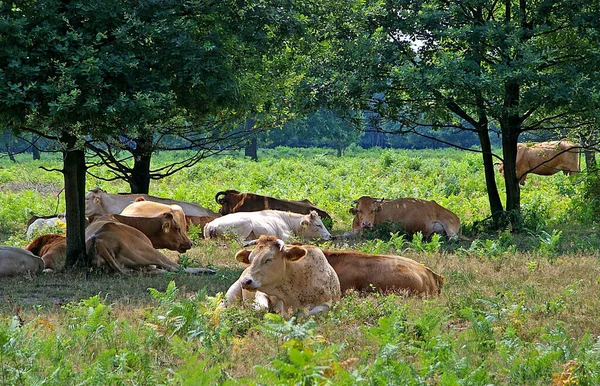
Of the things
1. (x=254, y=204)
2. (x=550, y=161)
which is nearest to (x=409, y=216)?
(x=254, y=204)

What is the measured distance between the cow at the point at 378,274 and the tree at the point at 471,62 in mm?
5362

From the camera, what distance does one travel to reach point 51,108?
36.1ft

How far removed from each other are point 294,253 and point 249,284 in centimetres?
85

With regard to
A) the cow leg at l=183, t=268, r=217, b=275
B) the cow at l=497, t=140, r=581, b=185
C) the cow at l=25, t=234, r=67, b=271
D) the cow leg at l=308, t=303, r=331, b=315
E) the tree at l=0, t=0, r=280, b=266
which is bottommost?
the cow leg at l=183, t=268, r=217, b=275

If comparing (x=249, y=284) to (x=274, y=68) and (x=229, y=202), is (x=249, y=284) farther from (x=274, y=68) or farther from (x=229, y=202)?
(x=229, y=202)

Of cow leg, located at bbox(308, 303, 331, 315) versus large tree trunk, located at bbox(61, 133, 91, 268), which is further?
large tree trunk, located at bbox(61, 133, 91, 268)

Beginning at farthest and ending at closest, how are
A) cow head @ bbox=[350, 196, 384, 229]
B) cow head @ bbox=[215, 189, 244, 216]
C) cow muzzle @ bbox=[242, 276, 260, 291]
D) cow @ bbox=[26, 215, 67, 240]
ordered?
cow head @ bbox=[215, 189, 244, 216] < cow head @ bbox=[350, 196, 384, 229] < cow @ bbox=[26, 215, 67, 240] < cow muzzle @ bbox=[242, 276, 260, 291]

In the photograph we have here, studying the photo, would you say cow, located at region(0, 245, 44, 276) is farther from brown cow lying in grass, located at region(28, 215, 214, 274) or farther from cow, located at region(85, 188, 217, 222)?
cow, located at region(85, 188, 217, 222)

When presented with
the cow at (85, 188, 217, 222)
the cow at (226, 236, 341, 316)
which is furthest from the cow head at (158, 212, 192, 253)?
the cow at (226, 236, 341, 316)

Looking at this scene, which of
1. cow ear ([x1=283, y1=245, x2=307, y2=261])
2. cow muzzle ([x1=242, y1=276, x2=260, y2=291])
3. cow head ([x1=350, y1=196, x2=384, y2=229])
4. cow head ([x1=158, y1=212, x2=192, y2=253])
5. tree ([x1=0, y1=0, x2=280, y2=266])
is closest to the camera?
cow muzzle ([x1=242, y1=276, x2=260, y2=291])

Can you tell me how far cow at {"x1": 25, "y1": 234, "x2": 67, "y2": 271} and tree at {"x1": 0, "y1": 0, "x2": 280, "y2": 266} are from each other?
68.7 inches

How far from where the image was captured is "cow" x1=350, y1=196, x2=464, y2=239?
17938 millimetres

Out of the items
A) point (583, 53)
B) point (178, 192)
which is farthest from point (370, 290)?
point (178, 192)

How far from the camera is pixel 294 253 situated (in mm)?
9867
